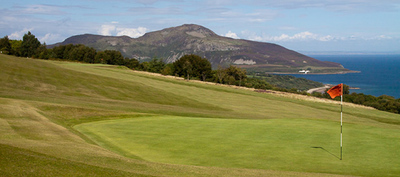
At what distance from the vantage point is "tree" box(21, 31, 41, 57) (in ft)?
434

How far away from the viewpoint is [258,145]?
15.9 meters

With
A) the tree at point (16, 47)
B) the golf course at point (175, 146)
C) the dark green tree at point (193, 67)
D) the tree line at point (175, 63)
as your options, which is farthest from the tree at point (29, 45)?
the golf course at point (175, 146)

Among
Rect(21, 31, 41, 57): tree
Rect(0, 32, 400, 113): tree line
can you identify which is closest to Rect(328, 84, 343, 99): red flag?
Rect(0, 32, 400, 113): tree line

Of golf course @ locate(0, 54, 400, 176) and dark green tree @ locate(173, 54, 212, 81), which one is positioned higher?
dark green tree @ locate(173, 54, 212, 81)

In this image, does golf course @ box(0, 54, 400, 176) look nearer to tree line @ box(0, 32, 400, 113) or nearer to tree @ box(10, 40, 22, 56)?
tree line @ box(0, 32, 400, 113)

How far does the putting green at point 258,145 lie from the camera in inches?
524

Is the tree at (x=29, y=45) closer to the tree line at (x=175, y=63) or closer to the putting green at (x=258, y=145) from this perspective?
the tree line at (x=175, y=63)

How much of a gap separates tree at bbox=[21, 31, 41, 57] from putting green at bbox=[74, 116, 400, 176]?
12565 centimetres

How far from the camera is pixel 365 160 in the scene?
13.6 m

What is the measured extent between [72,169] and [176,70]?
372 feet

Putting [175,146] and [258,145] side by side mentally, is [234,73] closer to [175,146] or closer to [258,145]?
[258,145]

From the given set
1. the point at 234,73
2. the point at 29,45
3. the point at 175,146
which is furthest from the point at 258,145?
the point at 29,45

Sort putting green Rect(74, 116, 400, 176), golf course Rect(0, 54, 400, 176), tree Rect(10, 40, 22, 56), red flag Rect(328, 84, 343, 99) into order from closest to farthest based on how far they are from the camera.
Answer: golf course Rect(0, 54, 400, 176) → putting green Rect(74, 116, 400, 176) → red flag Rect(328, 84, 343, 99) → tree Rect(10, 40, 22, 56)

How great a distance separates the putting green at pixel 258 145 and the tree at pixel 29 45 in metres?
126
